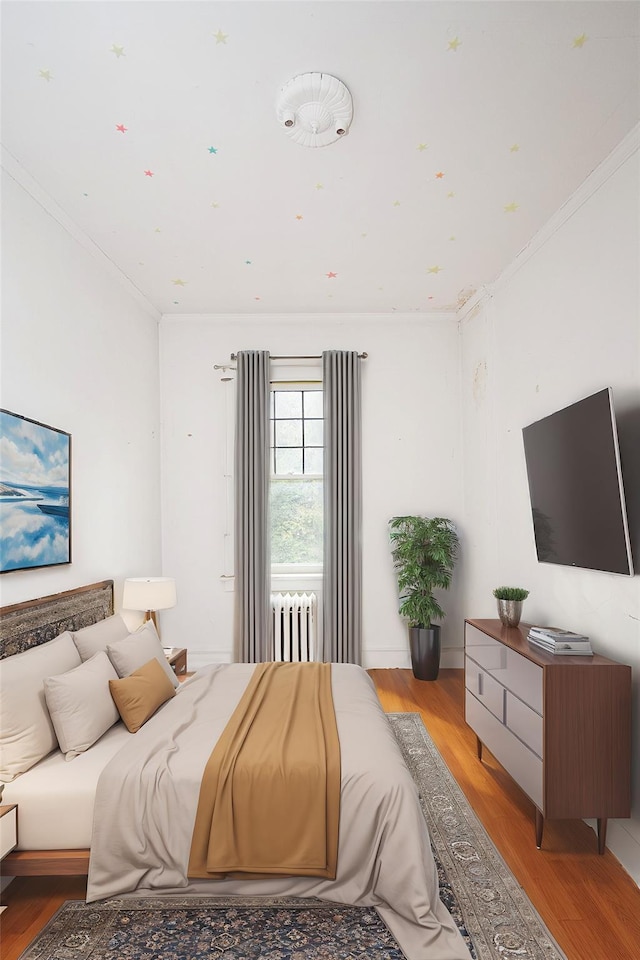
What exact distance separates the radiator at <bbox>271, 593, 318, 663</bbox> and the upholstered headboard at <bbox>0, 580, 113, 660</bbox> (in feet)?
5.58

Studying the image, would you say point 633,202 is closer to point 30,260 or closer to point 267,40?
point 267,40

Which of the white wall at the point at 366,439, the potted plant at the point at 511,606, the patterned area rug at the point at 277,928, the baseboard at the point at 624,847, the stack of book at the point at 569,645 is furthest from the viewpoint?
the white wall at the point at 366,439

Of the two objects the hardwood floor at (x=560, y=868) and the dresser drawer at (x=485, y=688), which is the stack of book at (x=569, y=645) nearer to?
the dresser drawer at (x=485, y=688)

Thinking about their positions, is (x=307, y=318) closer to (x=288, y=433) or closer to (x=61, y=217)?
(x=288, y=433)

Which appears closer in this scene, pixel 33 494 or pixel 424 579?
pixel 33 494

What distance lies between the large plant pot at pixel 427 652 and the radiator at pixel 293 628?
0.91 meters

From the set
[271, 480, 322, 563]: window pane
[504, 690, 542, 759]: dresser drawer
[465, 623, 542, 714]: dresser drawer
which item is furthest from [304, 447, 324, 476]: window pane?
[504, 690, 542, 759]: dresser drawer

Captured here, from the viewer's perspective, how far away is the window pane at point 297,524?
5.23 m

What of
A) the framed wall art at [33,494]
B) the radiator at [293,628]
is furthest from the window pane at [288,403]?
the framed wall art at [33,494]

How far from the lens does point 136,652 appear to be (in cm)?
300

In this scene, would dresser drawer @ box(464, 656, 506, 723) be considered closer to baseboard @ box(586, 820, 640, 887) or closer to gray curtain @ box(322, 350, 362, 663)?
baseboard @ box(586, 820, 640, 887)

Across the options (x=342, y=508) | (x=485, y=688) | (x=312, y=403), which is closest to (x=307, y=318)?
(x=312, y=403)

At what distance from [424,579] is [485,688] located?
1.60 metres

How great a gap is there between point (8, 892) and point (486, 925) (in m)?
1.84
